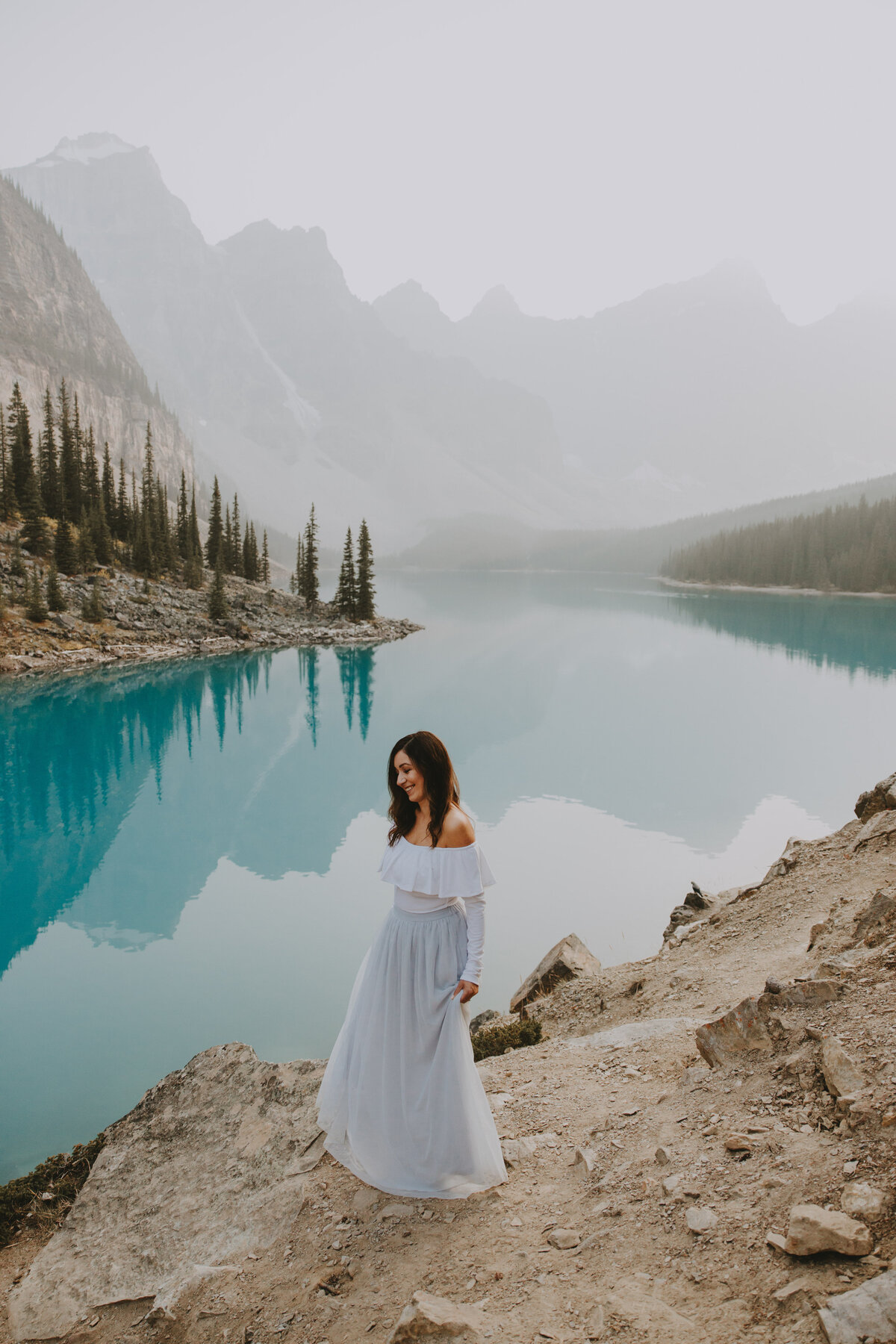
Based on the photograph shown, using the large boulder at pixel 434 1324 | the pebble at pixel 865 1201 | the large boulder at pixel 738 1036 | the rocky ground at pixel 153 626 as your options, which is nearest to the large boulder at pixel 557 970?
the large boulder at pixel 738 1036

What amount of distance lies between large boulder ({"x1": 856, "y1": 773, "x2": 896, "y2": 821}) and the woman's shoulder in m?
7.05

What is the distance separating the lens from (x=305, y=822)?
59.7 ft

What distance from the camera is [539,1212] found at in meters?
3.72

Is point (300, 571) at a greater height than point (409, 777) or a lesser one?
greater

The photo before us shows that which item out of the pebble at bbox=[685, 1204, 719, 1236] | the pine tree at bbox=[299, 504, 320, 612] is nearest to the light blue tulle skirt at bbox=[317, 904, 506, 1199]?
the pebble at bbox=[685, 1204, 719, 1236]

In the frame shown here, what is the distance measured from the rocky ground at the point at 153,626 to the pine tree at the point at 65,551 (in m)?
1.24

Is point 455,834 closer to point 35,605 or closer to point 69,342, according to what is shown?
point 35,605

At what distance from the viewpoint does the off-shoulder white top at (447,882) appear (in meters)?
3.94

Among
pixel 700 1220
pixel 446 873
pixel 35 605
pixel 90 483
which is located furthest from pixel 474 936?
pixel 90 483

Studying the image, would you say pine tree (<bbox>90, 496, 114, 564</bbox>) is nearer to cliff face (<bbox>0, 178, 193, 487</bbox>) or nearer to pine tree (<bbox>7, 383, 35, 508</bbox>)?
pine tree (<bbox>7, 383, 35, 508</bbox>)

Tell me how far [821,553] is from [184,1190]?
115 metres

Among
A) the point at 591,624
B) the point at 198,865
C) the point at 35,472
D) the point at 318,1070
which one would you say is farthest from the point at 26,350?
the point at 318,1070

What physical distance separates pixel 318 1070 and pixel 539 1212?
250 centimetres

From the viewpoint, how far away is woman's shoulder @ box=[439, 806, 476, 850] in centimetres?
397
